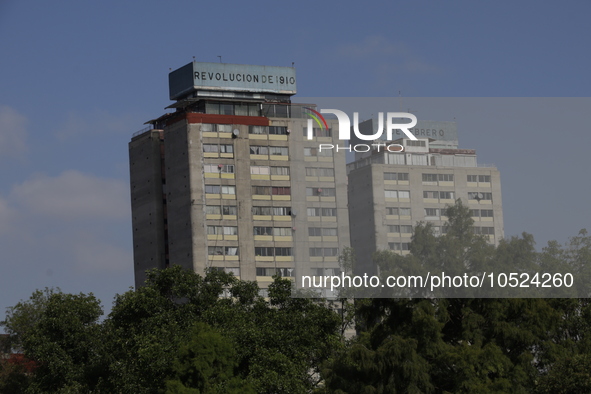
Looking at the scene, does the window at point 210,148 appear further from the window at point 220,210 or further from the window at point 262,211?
the window at point 262,211

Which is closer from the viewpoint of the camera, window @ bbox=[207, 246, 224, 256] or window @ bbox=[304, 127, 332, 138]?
window @ bbox=[304, 127, 332, 138]

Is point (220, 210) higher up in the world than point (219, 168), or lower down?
lower down

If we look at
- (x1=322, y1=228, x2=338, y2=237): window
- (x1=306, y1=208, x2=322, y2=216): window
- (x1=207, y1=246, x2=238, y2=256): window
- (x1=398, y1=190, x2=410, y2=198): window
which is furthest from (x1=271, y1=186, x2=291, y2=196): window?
(x1=322, y1=228, x2=338, y2=237): window

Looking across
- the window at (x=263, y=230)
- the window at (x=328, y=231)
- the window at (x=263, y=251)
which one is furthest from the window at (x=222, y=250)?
the window at (x=328, y=231)

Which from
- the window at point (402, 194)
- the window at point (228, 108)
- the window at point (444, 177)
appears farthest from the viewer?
the window at point (228, 108)

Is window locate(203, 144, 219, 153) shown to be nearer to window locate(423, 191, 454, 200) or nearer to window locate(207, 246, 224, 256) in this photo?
window locate(207, 246, 224, 256)

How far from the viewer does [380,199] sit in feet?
276

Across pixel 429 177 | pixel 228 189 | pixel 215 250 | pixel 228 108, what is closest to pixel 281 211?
pixel 228 189

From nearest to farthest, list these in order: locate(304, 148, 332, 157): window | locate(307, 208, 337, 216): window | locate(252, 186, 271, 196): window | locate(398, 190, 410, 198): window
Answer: locate(307, 208, 337, 216): window, locate(304, 148, 332, 157): window, locate(398, 190, 410, 198): window, locate(252, 186, 271, 196): window

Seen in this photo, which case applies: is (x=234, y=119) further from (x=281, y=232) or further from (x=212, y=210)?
(x=281, y=232)

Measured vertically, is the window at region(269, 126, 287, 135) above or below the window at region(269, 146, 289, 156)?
above

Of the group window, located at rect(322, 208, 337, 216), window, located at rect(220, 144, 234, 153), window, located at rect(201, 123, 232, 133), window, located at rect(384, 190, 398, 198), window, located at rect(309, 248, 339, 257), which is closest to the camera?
window, located at rect(309, 248, 339, 257)

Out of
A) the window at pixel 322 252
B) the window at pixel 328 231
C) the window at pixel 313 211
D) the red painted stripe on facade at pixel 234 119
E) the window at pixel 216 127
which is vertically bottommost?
the window at pixel 322 252

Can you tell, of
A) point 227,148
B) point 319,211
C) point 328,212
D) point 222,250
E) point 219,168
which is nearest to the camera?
point 319,211
